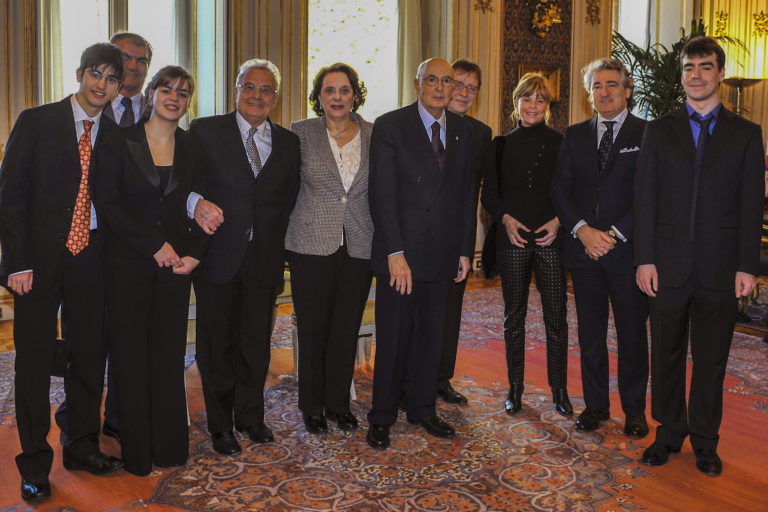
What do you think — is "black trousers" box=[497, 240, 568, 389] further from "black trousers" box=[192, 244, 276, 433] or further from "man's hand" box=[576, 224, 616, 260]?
"black trousers" box=[192, 244, 276, 433]

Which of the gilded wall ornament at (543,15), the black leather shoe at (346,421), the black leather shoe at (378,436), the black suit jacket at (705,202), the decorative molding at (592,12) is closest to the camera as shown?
the black suit jacket at (705,202)

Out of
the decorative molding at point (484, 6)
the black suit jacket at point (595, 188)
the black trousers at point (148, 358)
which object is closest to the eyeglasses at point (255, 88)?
the black trousers at point (148, 358)

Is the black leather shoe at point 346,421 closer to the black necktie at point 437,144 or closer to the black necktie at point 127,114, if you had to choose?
the black necktie at point 437,144

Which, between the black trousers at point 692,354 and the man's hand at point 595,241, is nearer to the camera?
the black trousers at point 692,354

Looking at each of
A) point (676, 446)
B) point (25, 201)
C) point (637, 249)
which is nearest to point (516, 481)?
point (676, 446)

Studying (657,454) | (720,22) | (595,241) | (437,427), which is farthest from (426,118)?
(720,22)

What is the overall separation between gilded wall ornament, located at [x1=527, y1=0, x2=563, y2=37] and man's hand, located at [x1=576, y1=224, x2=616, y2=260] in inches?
217

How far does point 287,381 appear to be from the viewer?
14.2 ft

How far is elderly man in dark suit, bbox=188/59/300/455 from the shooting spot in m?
3.09

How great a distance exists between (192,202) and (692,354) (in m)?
2.15

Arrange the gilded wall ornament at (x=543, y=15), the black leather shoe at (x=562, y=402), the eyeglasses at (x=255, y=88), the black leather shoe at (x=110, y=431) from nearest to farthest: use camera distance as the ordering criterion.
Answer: the eyeglasses at (x=255, y=88) < the black leather shoe at (x=110, y=431) < the black leather shoe at (x=562, y=402) < the gilded wall ornament at (x=543, y=15)

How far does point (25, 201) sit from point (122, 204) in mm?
336

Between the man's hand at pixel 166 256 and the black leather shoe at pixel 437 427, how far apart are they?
1.38 metres

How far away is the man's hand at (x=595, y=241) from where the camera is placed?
10.8ft
